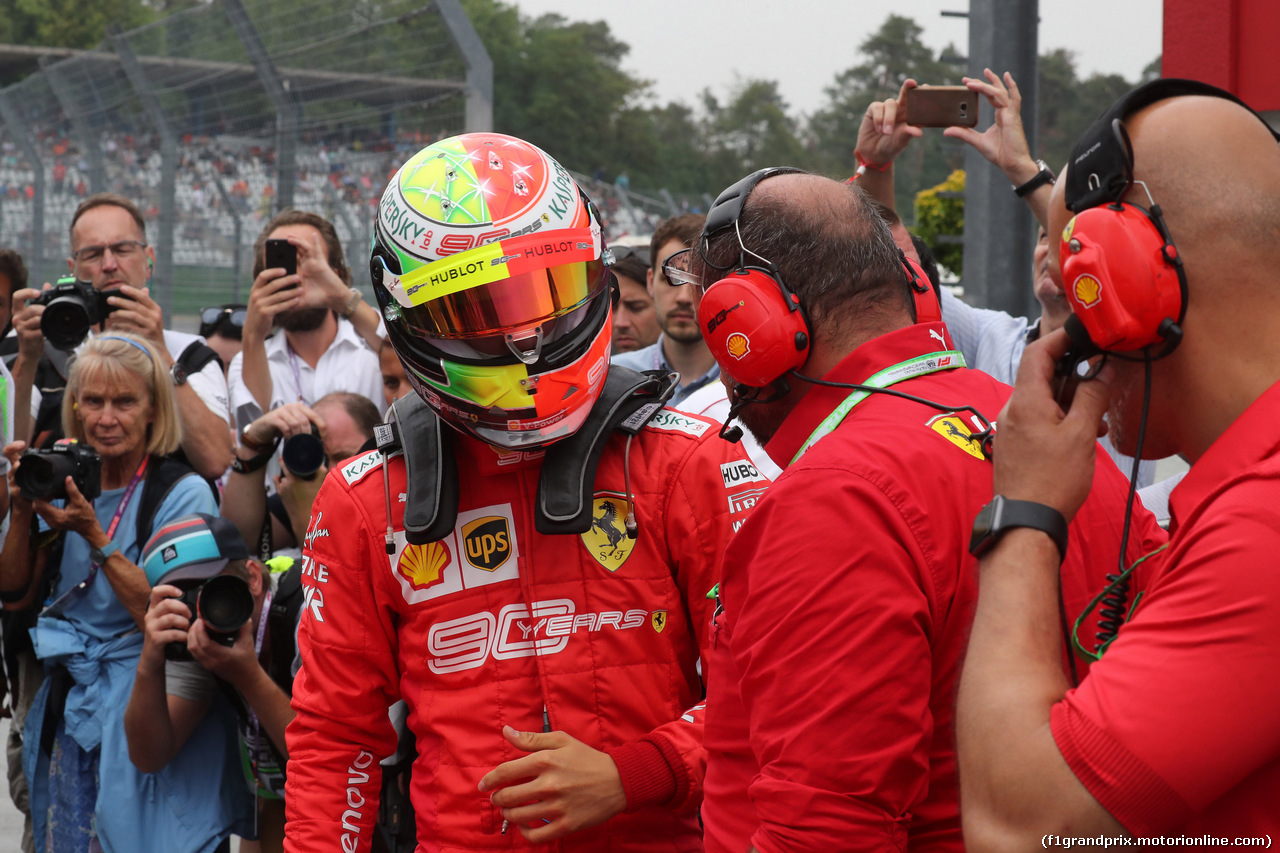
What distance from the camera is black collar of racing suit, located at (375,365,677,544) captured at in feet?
6.57

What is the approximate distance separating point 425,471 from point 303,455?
5.80 ft

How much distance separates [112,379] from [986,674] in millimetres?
3576

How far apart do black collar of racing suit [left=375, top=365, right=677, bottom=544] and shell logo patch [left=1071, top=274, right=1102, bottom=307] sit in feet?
3.07

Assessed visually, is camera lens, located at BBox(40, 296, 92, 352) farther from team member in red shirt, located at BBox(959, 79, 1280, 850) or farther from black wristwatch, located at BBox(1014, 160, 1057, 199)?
team member in red shirt, located at BBox(959, 79, 1280, 850)

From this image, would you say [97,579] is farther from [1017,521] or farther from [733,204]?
[1017,521]

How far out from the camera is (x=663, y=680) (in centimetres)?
208

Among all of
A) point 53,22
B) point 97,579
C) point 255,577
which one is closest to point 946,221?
point 255,577

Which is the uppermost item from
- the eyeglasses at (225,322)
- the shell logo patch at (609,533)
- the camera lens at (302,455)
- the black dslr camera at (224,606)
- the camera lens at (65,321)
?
the shell logo patch at (609,533)

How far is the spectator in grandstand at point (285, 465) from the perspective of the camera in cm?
376

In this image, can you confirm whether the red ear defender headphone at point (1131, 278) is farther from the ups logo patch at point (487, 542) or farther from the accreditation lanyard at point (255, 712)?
the accreditation lanyard at point (255, 712)

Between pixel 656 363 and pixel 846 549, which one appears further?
pixel 656 363

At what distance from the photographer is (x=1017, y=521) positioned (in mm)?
1282

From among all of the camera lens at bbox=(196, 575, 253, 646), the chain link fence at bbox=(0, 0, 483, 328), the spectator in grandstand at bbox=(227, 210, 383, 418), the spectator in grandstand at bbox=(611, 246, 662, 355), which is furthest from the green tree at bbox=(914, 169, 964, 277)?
the camera lens at bbox=(196, 575, 253, 646)

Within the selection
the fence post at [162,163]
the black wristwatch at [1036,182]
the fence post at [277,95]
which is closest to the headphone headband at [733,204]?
the black wristwatch at [1036,182]
